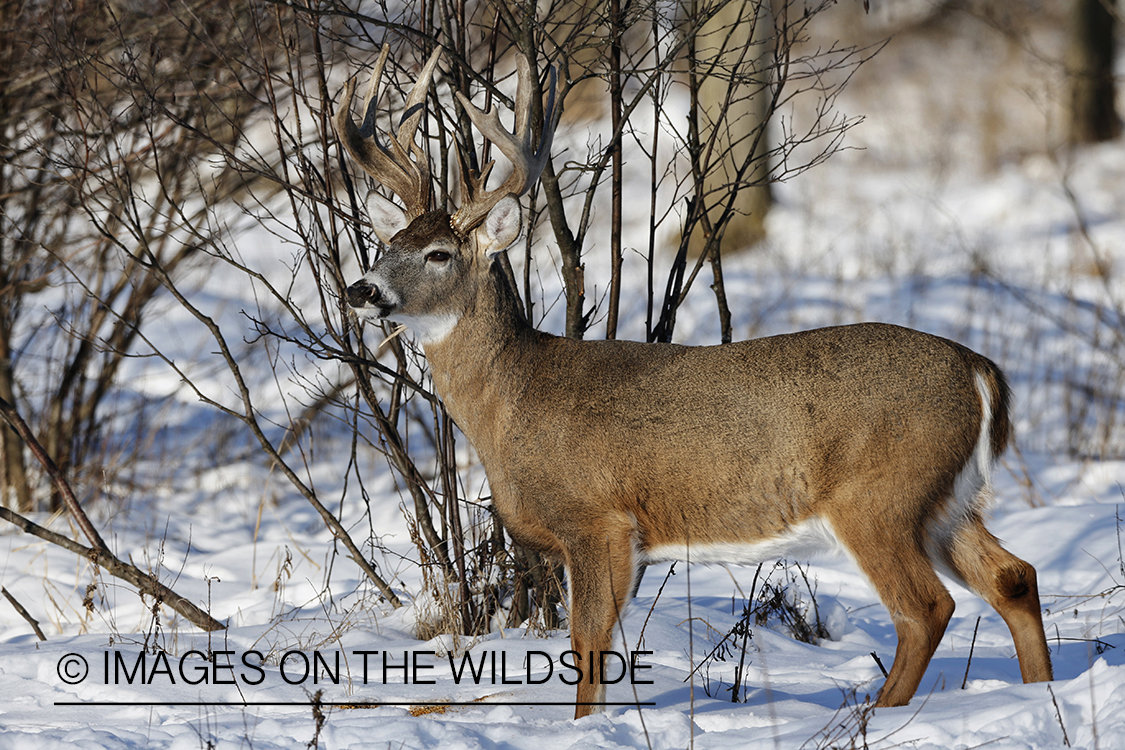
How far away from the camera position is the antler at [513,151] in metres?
4.08

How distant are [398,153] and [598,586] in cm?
182

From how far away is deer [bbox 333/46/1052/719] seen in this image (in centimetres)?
368

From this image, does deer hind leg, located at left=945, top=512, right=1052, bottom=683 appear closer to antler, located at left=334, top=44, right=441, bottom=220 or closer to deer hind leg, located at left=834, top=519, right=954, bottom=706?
deer hind leg, located at left=834, top=519, right=954, bottom=706

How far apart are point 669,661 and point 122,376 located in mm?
7955

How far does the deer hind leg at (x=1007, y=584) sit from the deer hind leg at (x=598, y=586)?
113 centimetres

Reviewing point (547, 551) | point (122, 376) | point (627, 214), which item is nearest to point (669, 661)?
point (547, 551)

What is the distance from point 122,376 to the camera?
35.7ft

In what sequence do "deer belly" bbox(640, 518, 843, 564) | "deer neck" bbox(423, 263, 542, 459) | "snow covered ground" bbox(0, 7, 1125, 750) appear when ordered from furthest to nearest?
"deer neck" bbox(423, 263, 542, 459)
"deer belly" bbox(640, 518, 843, 564)
"snow covered ground" bbox(0, 7, 1125, 750)

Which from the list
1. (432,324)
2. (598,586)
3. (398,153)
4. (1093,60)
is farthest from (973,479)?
(1093,60)

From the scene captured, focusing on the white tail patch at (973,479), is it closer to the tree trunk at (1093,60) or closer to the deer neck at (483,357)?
the deer neck at (483,357)

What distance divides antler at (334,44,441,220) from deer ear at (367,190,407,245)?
0.22ft

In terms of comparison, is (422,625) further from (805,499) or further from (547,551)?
(805,499)

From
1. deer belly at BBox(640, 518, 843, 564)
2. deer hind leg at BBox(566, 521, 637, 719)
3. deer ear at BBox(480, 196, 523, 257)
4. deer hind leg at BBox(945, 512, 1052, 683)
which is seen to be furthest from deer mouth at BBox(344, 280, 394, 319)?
deer hind leg at BBox(945, 512, 1052, 683)

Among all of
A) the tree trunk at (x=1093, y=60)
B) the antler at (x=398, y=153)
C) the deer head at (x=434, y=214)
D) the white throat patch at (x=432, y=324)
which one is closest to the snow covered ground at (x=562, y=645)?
the white throat patch at (x=432, y=324)
